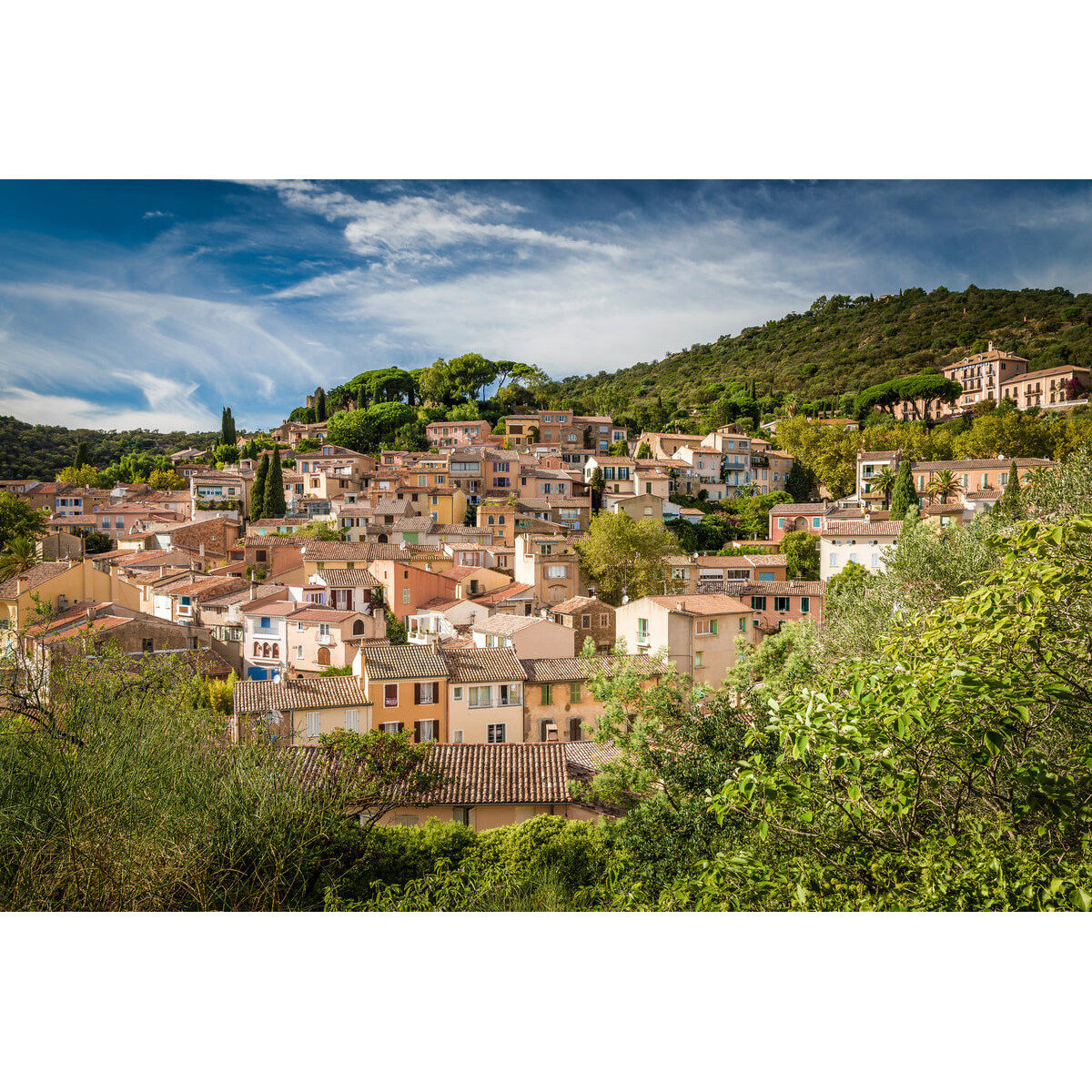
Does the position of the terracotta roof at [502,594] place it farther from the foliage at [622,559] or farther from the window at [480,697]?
the window at [480,697]

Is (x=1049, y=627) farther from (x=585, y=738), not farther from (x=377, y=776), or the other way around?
(x=585, y=738)

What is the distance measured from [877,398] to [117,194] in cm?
1336

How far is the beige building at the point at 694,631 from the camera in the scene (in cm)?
865

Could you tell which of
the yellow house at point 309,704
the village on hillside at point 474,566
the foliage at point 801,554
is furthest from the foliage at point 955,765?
the foliage at point 801,554

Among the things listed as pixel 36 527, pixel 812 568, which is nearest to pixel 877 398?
pixel 812 568

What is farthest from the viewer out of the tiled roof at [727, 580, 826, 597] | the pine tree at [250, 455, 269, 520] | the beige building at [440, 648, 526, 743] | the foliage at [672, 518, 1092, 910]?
the pine tree at [250, 455, 269, 520]

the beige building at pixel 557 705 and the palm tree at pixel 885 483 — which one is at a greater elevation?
the palm tree at pixel 885 483

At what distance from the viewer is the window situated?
311 inches

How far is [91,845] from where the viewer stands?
2076mm

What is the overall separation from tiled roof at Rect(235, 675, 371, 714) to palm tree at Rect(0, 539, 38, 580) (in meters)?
3.30

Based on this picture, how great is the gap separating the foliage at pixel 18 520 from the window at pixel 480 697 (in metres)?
5.21

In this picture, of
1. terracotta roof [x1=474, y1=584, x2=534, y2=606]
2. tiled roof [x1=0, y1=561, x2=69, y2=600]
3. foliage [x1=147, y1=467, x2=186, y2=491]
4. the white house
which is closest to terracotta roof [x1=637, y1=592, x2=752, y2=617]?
terracotta roof [x1=474, y1=584, x2=534, y2=606]

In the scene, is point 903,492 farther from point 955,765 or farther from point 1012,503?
point 955,765

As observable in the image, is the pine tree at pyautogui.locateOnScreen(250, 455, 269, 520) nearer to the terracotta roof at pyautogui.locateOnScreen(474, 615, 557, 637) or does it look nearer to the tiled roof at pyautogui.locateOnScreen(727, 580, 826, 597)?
the terracotta roof at pyautogui.locateOnScreen(474, 615, 557, 637)
